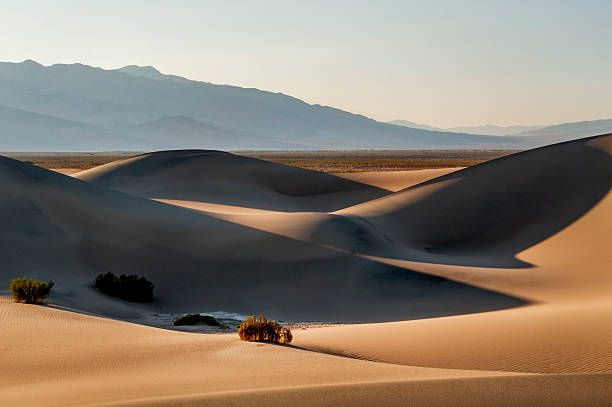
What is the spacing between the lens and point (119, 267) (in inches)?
779

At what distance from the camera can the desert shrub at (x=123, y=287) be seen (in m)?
16.6

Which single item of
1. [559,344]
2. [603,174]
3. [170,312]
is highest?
[603,174]

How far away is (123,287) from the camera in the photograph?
16.7 metres

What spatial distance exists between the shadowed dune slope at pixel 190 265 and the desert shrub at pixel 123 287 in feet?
1.52

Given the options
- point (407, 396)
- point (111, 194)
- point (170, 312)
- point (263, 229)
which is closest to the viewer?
point (407, 396)

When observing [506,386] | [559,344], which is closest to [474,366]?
[559,344]

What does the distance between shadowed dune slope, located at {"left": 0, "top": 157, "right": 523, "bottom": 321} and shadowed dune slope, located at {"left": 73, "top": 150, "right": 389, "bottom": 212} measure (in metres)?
17.8

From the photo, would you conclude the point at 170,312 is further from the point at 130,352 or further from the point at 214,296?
the point at 130,352

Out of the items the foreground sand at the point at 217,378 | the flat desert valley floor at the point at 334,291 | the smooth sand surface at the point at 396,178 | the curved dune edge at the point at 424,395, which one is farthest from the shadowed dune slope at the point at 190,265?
the smooth sand surface at the point at 396,178

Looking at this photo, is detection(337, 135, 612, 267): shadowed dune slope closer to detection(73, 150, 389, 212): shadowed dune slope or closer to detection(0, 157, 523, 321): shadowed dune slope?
detection(0, 157, 523, 321): shadowed dune slope

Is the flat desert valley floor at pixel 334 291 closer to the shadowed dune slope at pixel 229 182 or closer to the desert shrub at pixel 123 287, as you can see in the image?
the desert shrub at pixel 123 287

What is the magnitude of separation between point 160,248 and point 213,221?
3.43 meters

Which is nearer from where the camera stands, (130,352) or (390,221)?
(130,352)

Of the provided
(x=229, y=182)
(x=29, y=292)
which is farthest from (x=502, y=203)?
(x=229, y=182)
